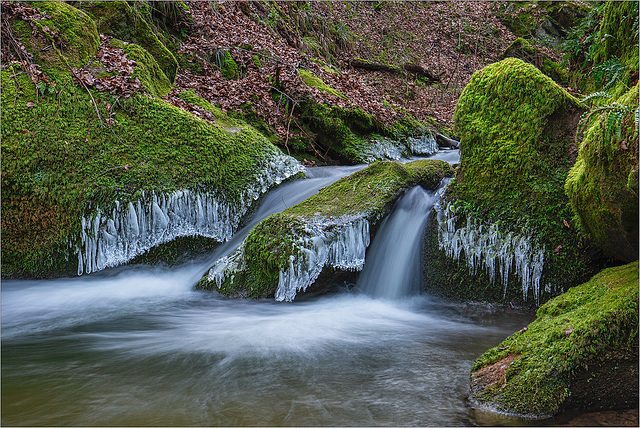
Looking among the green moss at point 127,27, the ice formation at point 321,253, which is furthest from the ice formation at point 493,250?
the green moss at point 127,27

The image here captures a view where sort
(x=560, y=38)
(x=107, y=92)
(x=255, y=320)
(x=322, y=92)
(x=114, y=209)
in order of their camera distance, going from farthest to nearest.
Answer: (x=560, y=38)
(x=322, y=92)
(x=107, y=92)
(x=114, y=209)
(x=255, y=320)

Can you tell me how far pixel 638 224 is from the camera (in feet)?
10.0

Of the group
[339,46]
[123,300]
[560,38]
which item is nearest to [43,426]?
[123,300]

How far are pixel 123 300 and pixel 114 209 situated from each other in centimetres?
123

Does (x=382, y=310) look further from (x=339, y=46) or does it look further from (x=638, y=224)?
(x=339, y=46)

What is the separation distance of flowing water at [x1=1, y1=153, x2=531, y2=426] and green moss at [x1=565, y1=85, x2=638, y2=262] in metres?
1.29

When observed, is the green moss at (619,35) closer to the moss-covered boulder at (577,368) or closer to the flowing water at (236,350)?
the flowing water at (236,350)

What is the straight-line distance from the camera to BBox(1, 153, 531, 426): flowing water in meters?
2.71

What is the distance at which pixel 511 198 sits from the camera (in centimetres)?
468

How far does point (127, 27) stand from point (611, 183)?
8208mm

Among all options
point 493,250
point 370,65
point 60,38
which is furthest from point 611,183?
point 370,65

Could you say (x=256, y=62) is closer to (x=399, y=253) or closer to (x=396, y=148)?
(x=396, y=148)

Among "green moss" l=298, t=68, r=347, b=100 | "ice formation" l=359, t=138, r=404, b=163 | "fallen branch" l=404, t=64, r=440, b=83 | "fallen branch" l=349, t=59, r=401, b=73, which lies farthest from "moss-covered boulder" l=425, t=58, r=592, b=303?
"fallen branch" l=404, t=64, r=440, b=83

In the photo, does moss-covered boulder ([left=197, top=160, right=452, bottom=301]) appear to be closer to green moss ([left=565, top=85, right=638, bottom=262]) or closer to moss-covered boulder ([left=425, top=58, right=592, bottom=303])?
moss-covered boulder ([left=425, top=58, right=592, bottom=303])
